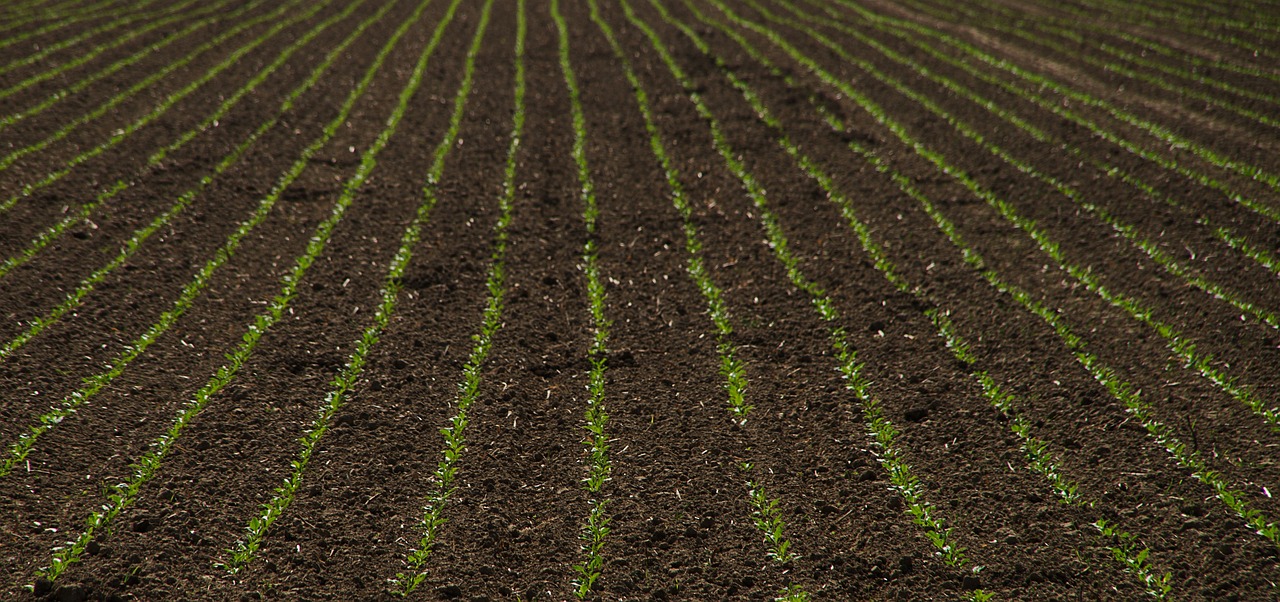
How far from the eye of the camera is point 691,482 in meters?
5.18

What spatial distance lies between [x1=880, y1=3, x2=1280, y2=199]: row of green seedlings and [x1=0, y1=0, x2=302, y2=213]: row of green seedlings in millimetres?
11900

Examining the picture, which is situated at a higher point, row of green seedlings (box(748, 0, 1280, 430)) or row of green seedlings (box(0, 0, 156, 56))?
row of green seedlings (box(0, 0, 156, 56))

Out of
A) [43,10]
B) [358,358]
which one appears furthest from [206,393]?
[43,10]

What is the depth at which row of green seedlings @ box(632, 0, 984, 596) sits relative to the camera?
4820 mm

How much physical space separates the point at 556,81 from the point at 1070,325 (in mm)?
8560

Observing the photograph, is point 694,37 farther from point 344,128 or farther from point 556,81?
point 344,128

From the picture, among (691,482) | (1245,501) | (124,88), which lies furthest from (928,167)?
(124,88)

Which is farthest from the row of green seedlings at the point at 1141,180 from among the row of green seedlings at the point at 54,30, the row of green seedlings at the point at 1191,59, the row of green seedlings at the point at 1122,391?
the row of green seedlings at the point at 54,30

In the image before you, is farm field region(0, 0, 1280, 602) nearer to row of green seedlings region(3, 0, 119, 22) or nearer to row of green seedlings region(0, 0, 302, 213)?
row of green seedlings region(0, 0, 302, 213)

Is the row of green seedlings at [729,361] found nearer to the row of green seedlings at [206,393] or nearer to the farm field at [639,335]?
the farm field at [639,335]

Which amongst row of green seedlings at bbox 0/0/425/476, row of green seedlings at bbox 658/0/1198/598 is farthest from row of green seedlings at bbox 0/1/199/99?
row of green seedlings at bbox 658/0/1198/598

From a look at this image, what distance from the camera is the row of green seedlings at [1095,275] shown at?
19.9ft

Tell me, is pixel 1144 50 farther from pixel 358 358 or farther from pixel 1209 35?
pixel 358 358

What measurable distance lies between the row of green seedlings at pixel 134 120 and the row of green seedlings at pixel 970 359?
8157 millimetres
